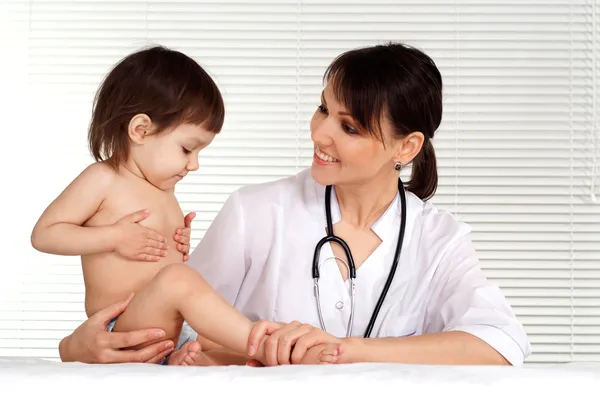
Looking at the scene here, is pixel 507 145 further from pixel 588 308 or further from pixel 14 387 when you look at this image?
pixel 14 387

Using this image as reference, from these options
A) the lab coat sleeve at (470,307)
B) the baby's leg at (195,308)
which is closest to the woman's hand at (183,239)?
the baby's leg at (195,308)

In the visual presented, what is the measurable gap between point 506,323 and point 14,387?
3.20 feet

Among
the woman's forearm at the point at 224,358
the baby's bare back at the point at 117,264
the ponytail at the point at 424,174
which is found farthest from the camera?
the ponytail at the point at 424,174

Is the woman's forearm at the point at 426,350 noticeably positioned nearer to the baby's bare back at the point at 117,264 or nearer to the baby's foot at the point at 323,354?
the baby's foot at the point at 323,354

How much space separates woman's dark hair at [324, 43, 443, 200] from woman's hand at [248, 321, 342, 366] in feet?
1.87

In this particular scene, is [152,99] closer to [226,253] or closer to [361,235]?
[226,253]

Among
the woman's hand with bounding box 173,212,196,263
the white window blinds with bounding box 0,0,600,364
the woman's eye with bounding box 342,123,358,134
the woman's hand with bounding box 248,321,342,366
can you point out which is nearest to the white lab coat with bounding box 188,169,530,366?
the woman's hand with bounding box 173,212,196,263

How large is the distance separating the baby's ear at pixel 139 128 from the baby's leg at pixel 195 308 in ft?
1.30

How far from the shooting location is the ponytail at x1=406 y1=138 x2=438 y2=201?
1.99m

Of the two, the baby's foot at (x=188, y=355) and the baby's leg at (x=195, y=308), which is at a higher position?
the baby's leg at (x=195, y=308)

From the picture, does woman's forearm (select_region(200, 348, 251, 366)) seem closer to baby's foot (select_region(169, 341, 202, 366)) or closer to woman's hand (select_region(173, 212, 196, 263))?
baby's foot (select_region(169, 341, 202, 366))

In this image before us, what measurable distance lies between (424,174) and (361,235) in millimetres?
275

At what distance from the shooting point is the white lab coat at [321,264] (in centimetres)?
181
